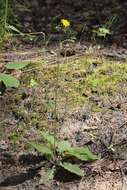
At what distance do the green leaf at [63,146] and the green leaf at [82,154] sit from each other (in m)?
0.03

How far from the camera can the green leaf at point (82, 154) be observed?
8.60ft

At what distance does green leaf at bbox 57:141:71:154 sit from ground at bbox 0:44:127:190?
0.11m

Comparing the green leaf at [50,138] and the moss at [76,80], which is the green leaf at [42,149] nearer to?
the green leaf at [50,138]

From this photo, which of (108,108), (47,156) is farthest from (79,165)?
(108,108)

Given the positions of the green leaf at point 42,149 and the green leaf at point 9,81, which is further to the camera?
the green leaf at point 9,81

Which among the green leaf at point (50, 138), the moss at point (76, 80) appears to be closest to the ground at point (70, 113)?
the moss at point (76, 80)

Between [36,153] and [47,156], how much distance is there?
14cm

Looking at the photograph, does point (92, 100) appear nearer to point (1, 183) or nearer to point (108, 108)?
point (108, 108)

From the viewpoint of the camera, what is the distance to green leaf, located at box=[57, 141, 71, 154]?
8.62 ft

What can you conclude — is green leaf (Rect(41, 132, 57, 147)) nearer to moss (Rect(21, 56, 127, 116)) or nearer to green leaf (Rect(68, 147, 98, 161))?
green leaf (Rect(68, 147, 98, 161))

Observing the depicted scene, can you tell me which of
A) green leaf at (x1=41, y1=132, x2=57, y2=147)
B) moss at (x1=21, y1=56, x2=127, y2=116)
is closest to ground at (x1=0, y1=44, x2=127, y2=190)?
moss at (x1=21, y1=56, x2=127, y2=116)

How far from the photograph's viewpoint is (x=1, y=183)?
254cm

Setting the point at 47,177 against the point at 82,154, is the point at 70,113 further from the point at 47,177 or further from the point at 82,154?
the point at 47,177

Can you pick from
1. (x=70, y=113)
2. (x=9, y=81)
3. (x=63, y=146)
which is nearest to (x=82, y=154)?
(x=63, y=146)
